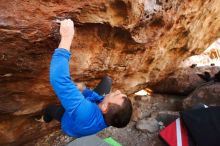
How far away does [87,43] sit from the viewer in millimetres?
3557

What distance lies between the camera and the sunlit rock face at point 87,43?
9.34 feet

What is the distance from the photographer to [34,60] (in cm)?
310

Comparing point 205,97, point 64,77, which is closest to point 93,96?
point 64,77

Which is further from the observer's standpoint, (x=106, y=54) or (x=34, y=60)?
(x=106, y=54)

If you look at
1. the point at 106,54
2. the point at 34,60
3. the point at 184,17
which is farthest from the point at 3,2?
the point at 184,17

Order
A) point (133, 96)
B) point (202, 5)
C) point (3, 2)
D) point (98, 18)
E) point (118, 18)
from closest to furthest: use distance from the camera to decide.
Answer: point (3, 2) < point (98, 18) < point (118, 18) < point (202, 5) < point (133, 96)

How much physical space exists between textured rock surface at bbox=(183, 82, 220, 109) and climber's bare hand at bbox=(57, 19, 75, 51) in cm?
358

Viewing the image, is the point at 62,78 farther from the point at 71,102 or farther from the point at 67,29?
the point at 67,29

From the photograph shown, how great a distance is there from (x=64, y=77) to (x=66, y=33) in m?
0.47

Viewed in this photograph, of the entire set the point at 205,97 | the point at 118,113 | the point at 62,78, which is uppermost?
the point at 62,78

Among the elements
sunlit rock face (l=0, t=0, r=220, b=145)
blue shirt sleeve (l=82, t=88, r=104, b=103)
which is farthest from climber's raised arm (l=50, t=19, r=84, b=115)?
blue shirt sleeve (l=82, t=88, r=104, b=103)

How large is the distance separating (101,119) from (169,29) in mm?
2173

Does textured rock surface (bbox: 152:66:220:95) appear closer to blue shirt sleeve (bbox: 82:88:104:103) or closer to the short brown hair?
blue shirt sleeve (bbox: 82:88:104:103)

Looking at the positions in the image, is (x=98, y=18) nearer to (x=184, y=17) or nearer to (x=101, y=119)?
(x=101, y=119)
